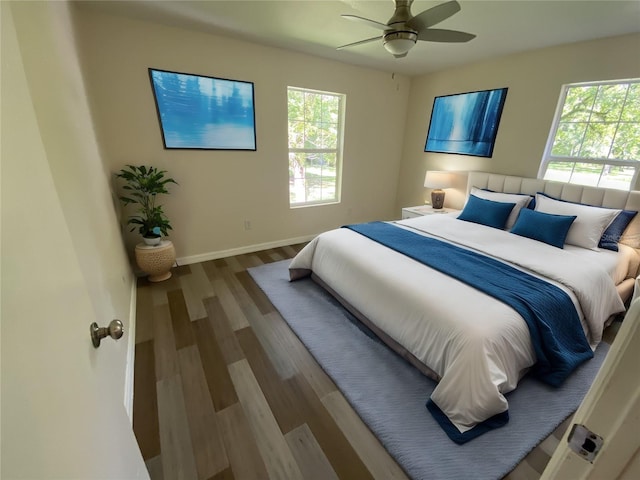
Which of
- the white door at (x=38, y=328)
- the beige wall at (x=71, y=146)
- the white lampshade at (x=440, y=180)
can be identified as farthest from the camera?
the white lampshade at (x=440, y=180)

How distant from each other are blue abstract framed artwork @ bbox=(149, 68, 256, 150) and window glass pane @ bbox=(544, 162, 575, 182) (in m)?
3.40

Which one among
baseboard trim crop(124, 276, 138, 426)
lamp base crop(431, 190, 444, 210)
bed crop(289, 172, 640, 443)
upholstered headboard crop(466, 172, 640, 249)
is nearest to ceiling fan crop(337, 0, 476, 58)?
bed crop(289, 172, 640, 443)

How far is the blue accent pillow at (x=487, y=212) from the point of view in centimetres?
293

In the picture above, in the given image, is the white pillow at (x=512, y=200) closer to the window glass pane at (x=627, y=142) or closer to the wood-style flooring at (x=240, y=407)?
the window glass pane at (x=627, y=142)

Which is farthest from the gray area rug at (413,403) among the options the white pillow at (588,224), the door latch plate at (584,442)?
the door latch plate at (584,442)

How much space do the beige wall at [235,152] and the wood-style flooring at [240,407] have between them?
1.26 m

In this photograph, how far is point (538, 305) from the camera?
166 centimetres

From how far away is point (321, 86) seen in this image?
139 inches

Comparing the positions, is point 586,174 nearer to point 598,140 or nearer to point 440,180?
point 598,140

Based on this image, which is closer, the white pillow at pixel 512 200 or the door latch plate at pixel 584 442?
the door latch plate at pixel 584 442

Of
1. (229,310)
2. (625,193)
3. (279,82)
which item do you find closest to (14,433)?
(229,310)

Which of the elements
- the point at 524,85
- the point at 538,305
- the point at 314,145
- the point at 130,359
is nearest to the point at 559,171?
the point at 524,85

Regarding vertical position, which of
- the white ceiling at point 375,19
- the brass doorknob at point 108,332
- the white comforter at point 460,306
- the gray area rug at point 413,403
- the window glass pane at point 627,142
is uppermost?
the white ceiling at point 375,19

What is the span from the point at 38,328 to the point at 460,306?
177cm
